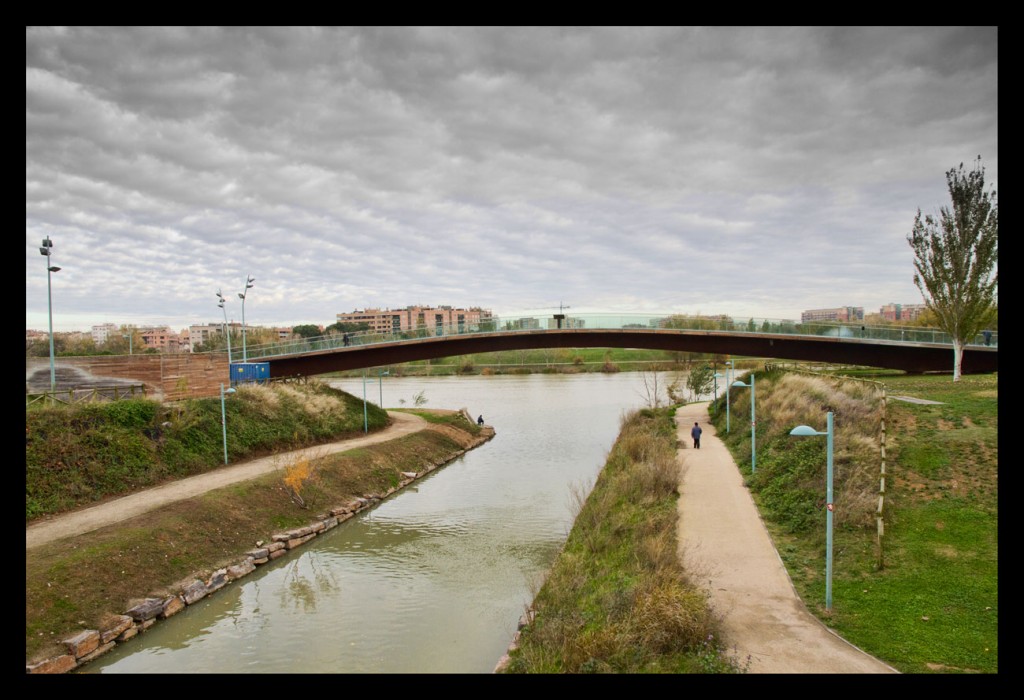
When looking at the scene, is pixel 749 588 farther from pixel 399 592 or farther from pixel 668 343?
pixel 668 343

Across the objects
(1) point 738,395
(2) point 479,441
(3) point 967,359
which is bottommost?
(2) point 479,441

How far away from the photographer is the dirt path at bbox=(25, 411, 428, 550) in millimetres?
16983

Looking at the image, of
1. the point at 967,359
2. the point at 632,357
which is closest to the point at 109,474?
the point at 967,359

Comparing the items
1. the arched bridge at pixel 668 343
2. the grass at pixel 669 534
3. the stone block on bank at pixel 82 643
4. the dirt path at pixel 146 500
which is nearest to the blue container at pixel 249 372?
the arched bridge at pixel 668 343

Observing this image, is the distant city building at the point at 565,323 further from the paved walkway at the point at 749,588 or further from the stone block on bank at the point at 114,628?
the stone block on bank at the point at 114,628

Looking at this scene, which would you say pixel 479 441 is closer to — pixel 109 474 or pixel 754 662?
pixel 109 474

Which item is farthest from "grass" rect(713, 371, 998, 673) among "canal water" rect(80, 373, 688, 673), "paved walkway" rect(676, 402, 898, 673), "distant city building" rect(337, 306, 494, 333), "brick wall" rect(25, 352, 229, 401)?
"distant city building" rect(337, 306, 494, 333)

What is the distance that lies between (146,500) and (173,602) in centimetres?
650

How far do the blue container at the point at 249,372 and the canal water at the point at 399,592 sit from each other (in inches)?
489

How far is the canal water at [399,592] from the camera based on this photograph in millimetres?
12812

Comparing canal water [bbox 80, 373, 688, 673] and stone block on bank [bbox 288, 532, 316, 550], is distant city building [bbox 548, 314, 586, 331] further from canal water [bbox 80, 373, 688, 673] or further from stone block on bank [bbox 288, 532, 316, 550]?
stone block on bank [bbox 288, 532, 316, 550]

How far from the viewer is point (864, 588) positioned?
12.1 m

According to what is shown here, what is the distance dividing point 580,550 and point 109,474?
57.1 feet

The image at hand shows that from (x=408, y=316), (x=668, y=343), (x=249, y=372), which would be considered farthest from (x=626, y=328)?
(x=408, y=316)
